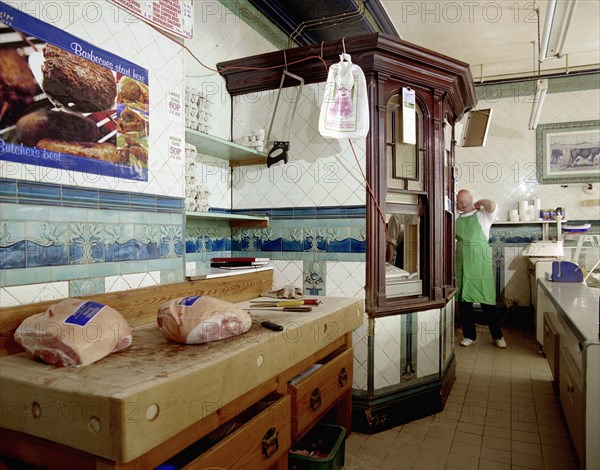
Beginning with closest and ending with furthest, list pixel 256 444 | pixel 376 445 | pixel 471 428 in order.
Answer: pixel 256 444 → pixel 376 445 → pixel 471 428

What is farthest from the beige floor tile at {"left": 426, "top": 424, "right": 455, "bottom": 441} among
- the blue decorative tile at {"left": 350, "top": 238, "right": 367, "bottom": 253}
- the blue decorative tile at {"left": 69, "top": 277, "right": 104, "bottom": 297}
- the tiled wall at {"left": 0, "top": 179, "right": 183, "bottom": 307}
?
the blue decorative tile at {"left": 69, "top": 277, "right": 104, "bottom": 297}

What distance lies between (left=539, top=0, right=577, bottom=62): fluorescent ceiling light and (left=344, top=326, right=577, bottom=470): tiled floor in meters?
2.61

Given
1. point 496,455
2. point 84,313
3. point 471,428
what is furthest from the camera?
point 471,428

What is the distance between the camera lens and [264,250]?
3.35m

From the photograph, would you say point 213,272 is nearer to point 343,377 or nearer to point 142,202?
point 142,202

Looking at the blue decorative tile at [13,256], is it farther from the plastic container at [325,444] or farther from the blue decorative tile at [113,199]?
the plastic container at [325,444]

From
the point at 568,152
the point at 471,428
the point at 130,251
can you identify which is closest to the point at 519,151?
the point at 568,152

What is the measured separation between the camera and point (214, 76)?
3227mm

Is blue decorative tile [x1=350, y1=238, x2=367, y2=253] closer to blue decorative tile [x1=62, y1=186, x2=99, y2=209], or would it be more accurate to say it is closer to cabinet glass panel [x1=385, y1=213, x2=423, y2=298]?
cabinet glass panel [x1=385, y1=213, x2=423, y2=298]

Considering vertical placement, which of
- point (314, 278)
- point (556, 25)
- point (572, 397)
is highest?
point (556, 25)

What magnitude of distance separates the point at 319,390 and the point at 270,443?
55 cm

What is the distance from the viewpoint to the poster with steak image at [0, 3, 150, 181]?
1.62 m

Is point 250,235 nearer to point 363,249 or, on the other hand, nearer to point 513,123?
point 363,249

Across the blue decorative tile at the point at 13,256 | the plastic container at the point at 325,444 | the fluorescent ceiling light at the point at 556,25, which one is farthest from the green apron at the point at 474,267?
the blue decorative tile at the point at 13,256
